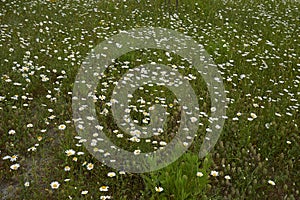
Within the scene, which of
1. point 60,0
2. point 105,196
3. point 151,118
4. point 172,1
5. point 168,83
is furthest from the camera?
point 172,1

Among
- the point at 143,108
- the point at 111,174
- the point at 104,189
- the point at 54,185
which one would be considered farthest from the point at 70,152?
the point at 143,108

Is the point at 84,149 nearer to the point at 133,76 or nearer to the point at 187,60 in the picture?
the point at 133,76

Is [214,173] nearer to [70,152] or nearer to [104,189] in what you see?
[104,189]

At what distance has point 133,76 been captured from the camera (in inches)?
274

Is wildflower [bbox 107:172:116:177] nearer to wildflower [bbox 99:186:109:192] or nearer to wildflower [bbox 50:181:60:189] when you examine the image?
wildflower [bbox 99:186:109:192]

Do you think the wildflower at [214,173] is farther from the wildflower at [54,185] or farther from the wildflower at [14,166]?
the wildflower at [14,166]

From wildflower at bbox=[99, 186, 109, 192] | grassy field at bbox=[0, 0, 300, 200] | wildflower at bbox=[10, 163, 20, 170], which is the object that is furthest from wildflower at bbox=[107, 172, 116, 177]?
wildflower at bbox=[10, 163, 20, 170]

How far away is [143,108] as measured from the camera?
597 centimetres

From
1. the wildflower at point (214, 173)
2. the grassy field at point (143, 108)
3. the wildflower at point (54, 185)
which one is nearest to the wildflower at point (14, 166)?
the grassy field at point (143, 108)

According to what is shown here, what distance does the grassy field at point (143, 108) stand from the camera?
434 cm

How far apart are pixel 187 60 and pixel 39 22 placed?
4604mm

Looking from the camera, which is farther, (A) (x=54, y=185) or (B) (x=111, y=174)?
(B) (x=111, y=174)

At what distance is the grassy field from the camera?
14.3 feet

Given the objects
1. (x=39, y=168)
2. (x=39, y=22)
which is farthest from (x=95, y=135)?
(x=39, y=22)
